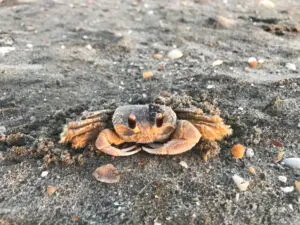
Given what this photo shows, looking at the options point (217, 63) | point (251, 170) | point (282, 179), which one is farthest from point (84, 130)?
point (217, 63)

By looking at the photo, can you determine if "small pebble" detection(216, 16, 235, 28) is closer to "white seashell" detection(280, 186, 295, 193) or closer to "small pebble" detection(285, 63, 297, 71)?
"small pebble" detection(285, 63, 297, 71)

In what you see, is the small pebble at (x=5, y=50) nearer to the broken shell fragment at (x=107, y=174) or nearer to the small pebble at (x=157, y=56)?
the small pebble at (x=157, y=56)

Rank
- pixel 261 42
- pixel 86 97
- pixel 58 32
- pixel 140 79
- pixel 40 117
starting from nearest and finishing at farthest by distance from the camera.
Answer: pixel 40 117, pixel 86 97, pixel 140 79, pixel 261 42, pixel 58 32

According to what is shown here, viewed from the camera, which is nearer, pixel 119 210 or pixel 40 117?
pixel 119 210

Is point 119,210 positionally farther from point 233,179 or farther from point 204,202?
point 233,179

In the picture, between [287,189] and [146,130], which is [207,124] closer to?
[146,130]

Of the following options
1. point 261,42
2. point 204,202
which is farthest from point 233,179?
point 261,42

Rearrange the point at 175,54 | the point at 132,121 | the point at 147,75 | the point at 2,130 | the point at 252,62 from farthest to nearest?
the point at 175,54
the point at 252,62
the point at 147,75
the point at 2,130
the point at 132,121
